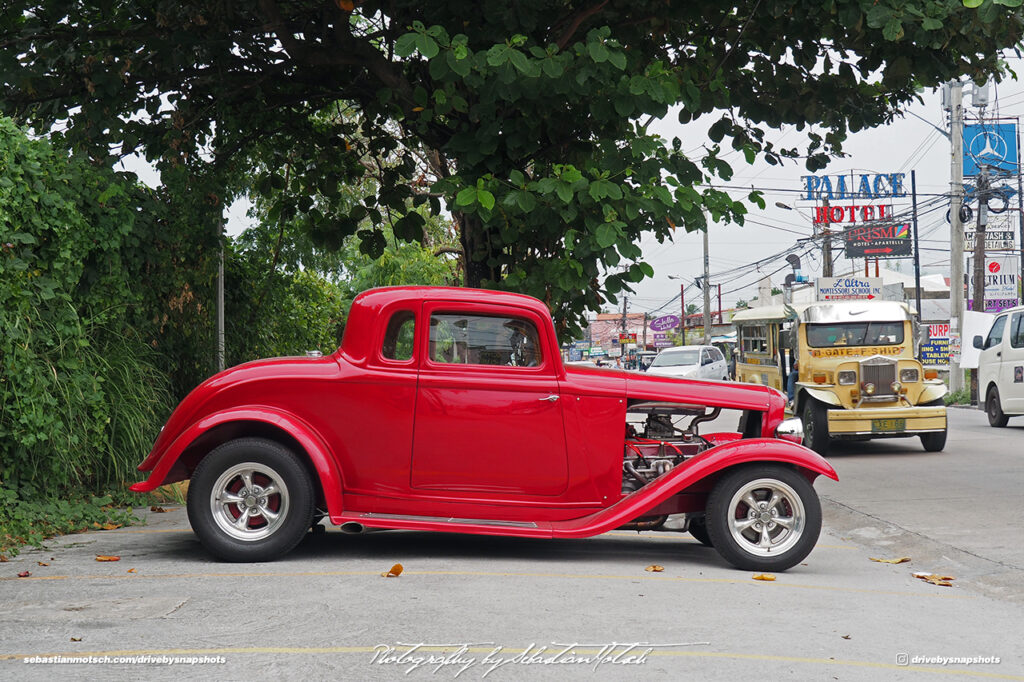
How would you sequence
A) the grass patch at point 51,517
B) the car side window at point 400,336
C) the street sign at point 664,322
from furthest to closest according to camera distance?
the street sign at point 664,322
the grass patch at point 51,517
the car side window at point 400,336

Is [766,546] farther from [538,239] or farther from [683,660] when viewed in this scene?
[538,239]

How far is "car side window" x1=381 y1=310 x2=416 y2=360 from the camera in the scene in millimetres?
7074

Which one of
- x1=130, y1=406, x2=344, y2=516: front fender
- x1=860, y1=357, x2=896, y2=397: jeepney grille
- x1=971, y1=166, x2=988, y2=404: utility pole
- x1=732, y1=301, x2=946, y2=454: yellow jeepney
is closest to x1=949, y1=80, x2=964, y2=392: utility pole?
x1=971, y1=166, x2=988, y2=404: utility pole

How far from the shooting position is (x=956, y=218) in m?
31.7

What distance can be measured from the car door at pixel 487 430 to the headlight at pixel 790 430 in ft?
5.18

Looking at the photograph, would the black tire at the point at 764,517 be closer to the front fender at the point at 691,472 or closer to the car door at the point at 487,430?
the front fender at the point at 691,472

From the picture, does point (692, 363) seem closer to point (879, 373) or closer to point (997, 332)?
point (997, 332)

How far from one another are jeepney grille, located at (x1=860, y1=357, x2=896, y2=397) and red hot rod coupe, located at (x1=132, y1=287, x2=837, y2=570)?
9464 millimetres

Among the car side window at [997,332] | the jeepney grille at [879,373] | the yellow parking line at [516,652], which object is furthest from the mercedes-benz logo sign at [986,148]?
the yellow parking line at [516,652]

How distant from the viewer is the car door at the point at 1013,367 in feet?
65.7

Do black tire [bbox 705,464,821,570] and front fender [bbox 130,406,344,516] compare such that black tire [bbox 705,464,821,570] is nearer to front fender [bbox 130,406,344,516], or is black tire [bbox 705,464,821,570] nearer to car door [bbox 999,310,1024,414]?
front fender [bbox 130,406,344,516]

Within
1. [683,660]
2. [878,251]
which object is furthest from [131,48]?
[878,251]

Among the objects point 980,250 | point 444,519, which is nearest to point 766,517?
point 444,519

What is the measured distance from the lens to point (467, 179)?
9.80m
